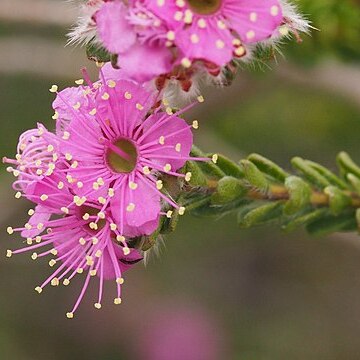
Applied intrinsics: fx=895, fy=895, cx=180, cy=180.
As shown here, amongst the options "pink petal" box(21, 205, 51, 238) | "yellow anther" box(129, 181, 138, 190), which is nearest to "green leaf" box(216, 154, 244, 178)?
"yellow anther" box(129, 181, 138, 190)

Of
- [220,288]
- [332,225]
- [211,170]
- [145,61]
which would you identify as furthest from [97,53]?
[220,288]

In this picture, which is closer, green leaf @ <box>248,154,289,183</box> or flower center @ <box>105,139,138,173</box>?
flower center @ <box>105,139,138,173</box>

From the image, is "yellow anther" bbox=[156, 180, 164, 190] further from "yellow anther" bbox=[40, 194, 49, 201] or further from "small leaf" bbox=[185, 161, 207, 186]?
"yellow anther" bbox=[40, 194, 49, 201]

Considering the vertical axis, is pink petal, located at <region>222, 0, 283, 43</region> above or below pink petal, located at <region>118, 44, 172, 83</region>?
above

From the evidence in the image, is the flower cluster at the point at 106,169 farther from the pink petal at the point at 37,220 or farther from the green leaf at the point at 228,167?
the green leaf at the point at 228,167

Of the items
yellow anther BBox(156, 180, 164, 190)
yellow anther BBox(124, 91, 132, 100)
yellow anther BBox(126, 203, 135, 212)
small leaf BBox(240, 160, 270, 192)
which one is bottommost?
yellow anther BBox(126, 203, 135, 212)

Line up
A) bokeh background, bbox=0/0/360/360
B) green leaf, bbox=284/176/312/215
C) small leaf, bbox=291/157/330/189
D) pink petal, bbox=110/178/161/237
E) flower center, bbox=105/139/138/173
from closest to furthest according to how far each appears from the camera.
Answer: pink petal, bbox=110/178/161/237 < flower center, bbox=105/139/138/173 < green leaf, bbox=284/176/312/215 < small leaf, bbox=291/157/330/189 < bokeh background, bbox=0/0/360/360

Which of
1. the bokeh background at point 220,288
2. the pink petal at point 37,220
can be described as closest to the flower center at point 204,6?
the pink petal at point 37,220

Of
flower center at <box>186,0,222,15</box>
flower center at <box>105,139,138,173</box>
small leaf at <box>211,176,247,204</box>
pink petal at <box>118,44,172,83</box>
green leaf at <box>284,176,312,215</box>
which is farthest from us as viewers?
green leaf at <box>284,176,312,215</box>
